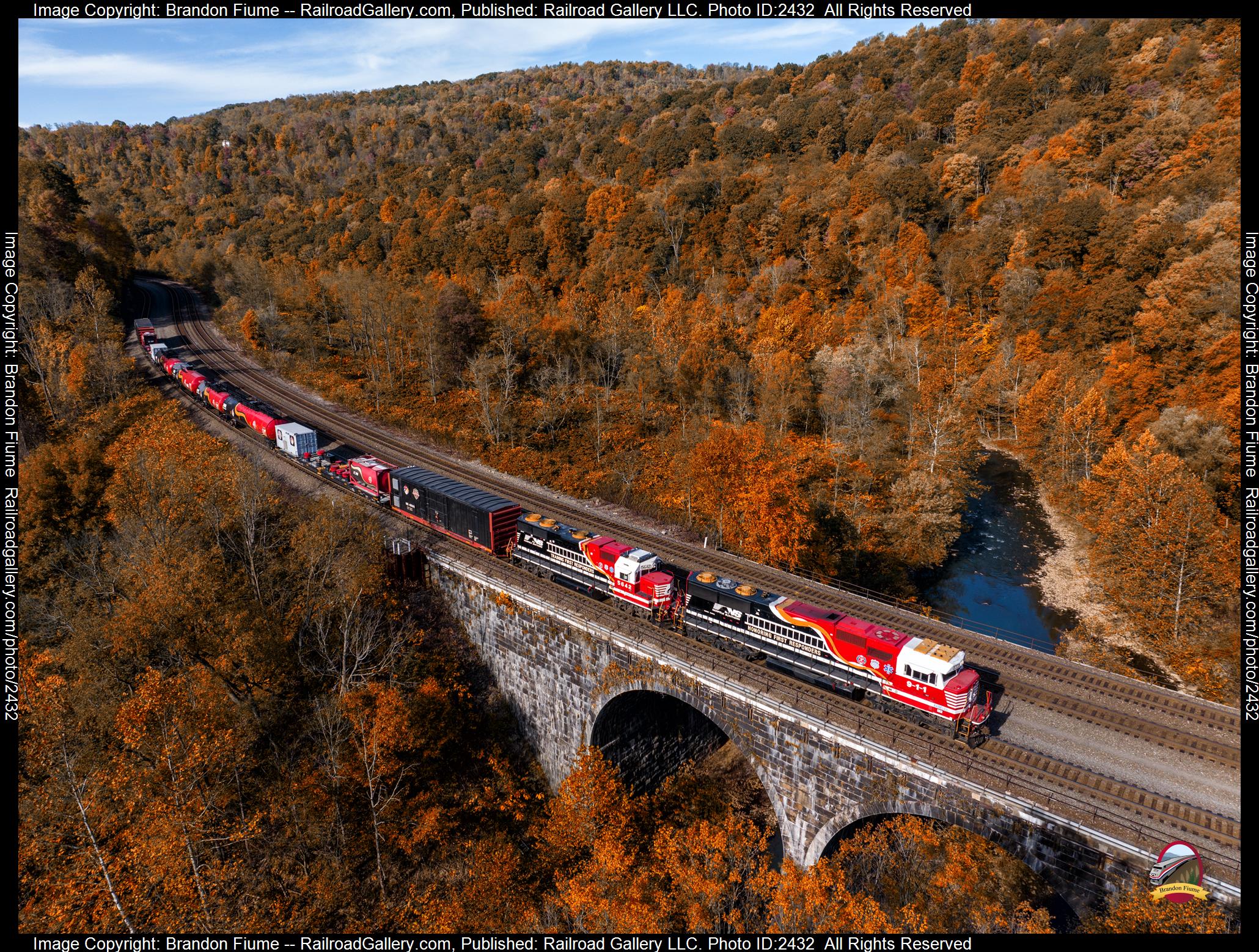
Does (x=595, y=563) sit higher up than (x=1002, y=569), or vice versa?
(x=595, y=563)

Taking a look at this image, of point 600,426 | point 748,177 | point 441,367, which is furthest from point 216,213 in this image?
point 600,426

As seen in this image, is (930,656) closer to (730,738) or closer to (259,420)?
(730,738)

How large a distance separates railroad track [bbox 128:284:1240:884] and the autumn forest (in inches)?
99.3

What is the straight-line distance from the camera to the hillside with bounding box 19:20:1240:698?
153ft

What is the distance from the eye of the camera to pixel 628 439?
65.2m

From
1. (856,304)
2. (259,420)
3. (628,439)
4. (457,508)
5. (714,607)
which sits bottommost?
(714,607)

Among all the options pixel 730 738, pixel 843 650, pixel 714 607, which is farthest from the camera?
pixel 714 607

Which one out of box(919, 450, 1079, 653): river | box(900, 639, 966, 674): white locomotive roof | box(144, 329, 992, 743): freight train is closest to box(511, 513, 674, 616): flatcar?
box(144, 329, 992, 743): freight train

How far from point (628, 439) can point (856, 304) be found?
36.4m

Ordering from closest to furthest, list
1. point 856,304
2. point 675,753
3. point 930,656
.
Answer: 1. point 930,656
2. point 675,753
3. point 856,304

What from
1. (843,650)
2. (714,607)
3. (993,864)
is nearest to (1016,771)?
(993,864)

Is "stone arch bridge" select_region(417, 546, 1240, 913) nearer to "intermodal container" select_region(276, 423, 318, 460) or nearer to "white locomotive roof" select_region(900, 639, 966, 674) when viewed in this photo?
"white locomotive roof" select_region(900, 639, 966, 674)

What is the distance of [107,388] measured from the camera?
7181cm
